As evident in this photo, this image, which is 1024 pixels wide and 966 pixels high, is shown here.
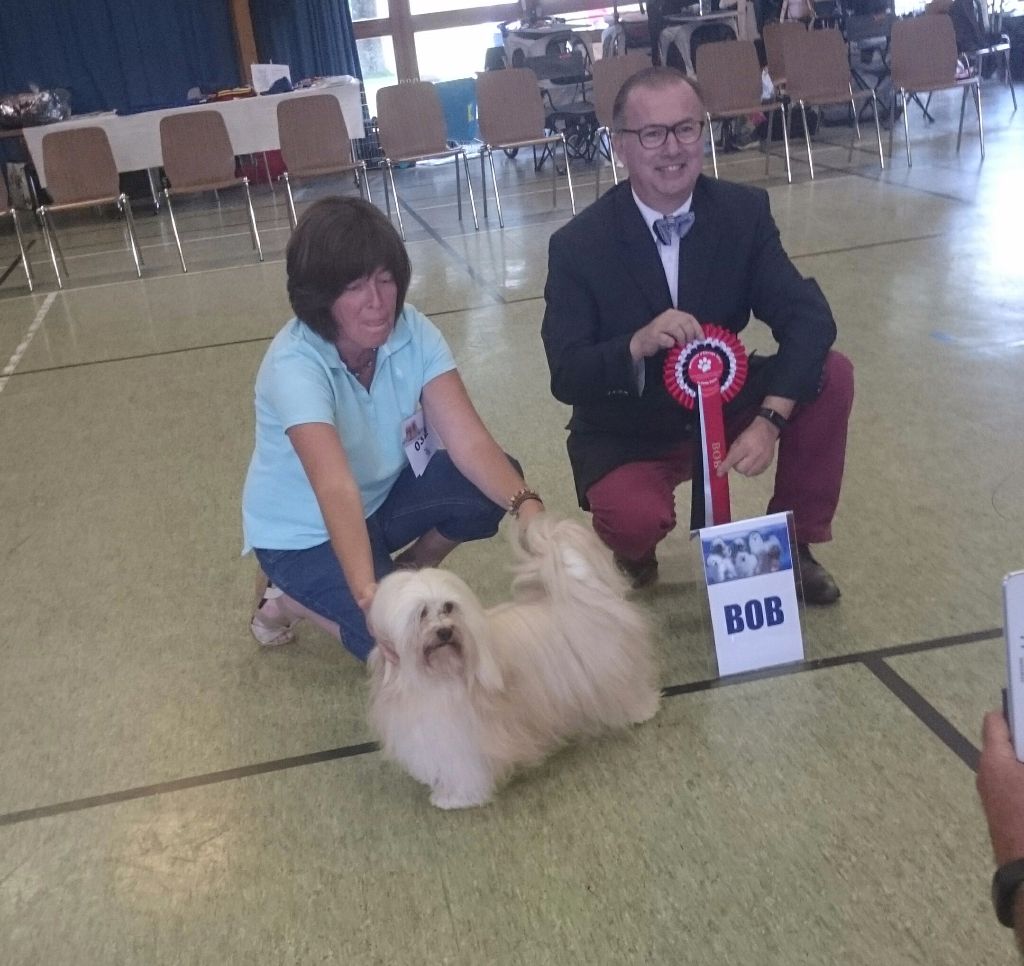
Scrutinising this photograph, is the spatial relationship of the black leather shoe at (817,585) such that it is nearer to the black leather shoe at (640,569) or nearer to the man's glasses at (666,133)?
the black leather shoe at (640,569)

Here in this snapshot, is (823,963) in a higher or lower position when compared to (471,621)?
lower

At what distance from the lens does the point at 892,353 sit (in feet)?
12.3

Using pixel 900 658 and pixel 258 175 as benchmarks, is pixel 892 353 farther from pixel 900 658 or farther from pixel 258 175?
pixel 258 175

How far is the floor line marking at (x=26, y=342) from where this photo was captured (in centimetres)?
476

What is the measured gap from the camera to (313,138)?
714 centimetres

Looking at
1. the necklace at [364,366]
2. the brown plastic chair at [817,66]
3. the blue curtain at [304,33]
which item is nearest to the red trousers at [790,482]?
the necklace at [364,366]

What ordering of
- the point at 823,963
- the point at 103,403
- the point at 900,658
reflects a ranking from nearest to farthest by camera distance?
the point at 823,963
the point at 900,658
the point at 103,403

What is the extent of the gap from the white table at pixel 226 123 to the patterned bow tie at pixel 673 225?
6.23 meters

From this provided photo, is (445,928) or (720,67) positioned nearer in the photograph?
(445,928)

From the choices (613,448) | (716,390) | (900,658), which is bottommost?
(900,658)

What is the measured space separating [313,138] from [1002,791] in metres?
6.95

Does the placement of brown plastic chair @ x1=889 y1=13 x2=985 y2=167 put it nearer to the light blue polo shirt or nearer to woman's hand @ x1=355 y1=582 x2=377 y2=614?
the light blue polo shirt

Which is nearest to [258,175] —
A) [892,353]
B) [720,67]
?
[720,67]

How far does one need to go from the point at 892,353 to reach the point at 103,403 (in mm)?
2866
